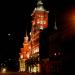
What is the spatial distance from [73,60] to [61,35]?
845 cm

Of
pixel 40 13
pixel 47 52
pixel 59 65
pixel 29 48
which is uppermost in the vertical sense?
pixel 40 13

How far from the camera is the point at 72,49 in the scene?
1802 inches

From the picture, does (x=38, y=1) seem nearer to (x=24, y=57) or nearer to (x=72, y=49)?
(x=24, y=57)

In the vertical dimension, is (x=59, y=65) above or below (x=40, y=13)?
below

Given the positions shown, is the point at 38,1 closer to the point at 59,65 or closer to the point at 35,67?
the point at 35,67

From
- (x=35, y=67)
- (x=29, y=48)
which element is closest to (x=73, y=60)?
(x=35, y=67)

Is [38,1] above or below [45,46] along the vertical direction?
above

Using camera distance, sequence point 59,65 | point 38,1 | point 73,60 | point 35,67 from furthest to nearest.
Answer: point 38,1 < point 35,67 < point 59,65 < point 73,60

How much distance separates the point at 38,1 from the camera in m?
95.4

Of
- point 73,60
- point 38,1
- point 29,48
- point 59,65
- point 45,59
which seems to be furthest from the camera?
point 38,1

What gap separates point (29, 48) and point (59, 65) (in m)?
38.7

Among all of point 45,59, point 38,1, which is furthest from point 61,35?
point 38,1

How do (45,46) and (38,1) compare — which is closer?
(45,46)

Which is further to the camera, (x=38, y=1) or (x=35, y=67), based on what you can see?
(x=38, y=1)
